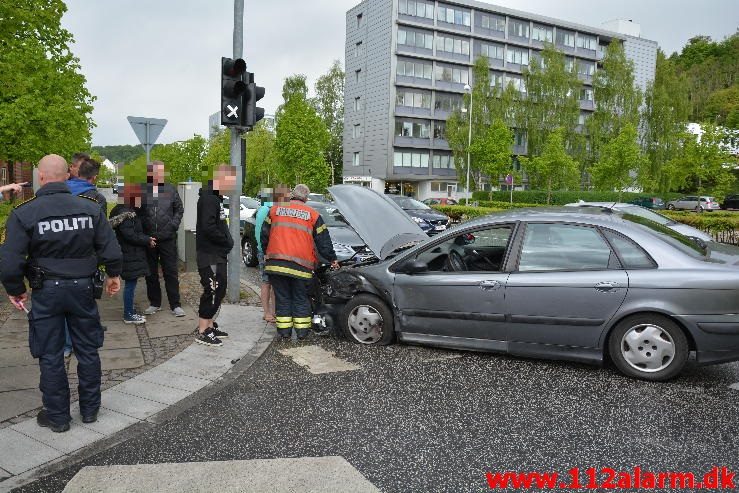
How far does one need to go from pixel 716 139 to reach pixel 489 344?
91.7 ft

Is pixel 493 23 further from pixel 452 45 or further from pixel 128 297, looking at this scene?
pixel 128 297

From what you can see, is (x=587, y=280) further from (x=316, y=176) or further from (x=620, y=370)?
(x=316, y=176)

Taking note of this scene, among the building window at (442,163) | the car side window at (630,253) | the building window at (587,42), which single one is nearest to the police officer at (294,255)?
the car side window at (630,253)

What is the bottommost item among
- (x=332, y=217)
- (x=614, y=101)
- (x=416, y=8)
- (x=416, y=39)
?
(x=332, y=217)

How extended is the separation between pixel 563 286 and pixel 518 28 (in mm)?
68970

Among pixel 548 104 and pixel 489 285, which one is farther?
pixel 548 104

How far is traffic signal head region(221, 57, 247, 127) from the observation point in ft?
27.2

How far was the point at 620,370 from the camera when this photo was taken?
534cm

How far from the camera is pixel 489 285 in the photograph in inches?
226

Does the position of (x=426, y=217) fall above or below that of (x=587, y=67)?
below

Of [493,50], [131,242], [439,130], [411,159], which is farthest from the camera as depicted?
[493,50]

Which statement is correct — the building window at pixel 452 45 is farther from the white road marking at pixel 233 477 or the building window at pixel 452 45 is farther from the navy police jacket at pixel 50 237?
the white road marking at pixel 233 477

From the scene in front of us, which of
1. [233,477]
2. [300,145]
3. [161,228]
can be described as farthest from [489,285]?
[300,145]

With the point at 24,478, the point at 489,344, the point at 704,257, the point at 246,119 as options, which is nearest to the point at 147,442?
the point at 24,478
